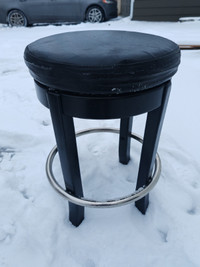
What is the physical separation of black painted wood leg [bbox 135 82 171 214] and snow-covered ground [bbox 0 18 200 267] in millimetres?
150

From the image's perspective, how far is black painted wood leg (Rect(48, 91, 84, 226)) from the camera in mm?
581

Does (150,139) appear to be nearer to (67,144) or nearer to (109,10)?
(67,144)

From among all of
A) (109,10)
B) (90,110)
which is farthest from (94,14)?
(90,110)

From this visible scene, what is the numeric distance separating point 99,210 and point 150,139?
0.46 meters

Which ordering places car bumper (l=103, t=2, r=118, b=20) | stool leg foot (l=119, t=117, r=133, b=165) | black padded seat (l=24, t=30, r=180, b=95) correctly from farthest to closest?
car bumper (l=103, t=2, r=118, b=20) < stool leg foot (l=119, t=117, r=133, b=165) < black padded seat (l=24, t=30, r=180, b=95)

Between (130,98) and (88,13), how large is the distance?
5.25 m

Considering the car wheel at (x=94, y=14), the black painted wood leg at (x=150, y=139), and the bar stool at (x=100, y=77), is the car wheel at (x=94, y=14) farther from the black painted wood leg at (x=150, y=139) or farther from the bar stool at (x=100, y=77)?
the black painted wood leg at (x=150, y=139)

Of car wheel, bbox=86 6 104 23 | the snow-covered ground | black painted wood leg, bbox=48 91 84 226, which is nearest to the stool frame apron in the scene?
black painted wood leg, bbox=48 91 84 226

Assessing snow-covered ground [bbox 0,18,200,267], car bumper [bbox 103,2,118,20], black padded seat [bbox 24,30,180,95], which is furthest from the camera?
car bumper [bbox 103,2,118,20]

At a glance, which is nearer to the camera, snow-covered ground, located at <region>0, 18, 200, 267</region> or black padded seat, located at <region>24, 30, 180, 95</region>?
black padded seat, located at <region>24, 30, 180, 95</region>

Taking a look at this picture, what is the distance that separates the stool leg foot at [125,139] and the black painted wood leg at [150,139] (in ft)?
0.95

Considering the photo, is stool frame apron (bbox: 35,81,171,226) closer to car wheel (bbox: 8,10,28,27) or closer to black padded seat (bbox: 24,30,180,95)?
black padded seat (bbox: 24,30,180,95)

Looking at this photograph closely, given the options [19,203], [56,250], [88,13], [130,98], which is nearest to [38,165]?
[19,203]

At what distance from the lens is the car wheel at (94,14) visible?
500cm
